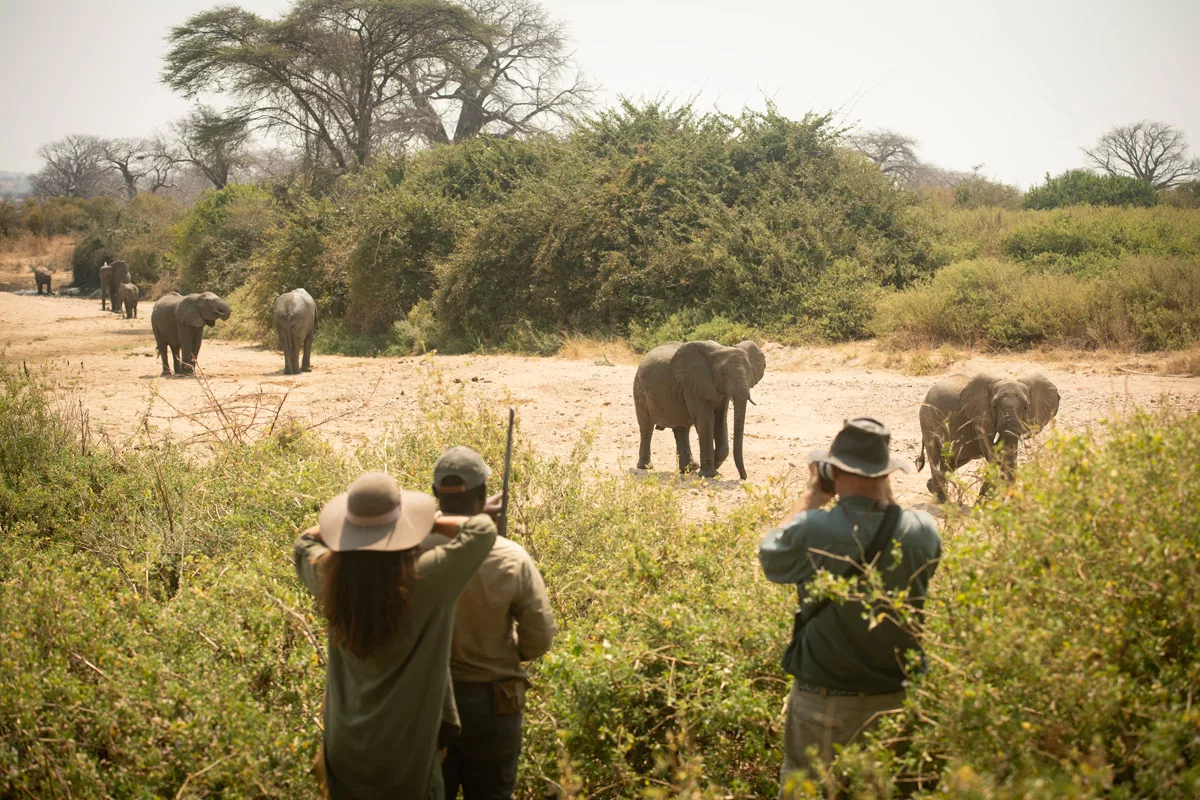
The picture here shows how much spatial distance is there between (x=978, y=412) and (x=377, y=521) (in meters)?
6.60

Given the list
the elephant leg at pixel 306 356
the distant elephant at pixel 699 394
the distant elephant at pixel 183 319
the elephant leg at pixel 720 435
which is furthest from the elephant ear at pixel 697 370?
the elephant leg at pixel 306 356

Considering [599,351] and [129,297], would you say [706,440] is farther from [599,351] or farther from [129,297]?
[129,297]

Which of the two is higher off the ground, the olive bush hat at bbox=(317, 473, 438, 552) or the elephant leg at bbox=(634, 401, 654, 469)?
the olive bush hat at bbox=(317, 473, 438, 552)

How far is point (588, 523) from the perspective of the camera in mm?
6270

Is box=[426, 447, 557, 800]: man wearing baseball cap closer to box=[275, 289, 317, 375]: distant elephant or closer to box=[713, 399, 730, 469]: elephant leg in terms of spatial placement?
box=[713, 399, 730, 469]: elephant leg

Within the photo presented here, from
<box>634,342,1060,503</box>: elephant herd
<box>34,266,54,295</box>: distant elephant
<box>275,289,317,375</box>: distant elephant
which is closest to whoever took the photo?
<box>634,342,1060,503</box>: elephant herd

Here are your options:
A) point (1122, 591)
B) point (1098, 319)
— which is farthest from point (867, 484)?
point (1098, 319)

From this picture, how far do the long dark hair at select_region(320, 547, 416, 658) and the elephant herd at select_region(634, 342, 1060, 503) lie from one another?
578 centimetres

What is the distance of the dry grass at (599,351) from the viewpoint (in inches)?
731

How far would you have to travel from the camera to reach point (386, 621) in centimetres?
300

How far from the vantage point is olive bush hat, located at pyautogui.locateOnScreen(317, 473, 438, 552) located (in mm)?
3039

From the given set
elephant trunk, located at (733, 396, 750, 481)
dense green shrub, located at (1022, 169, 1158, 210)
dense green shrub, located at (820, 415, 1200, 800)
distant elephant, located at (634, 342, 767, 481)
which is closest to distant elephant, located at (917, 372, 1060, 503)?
elephant trunk, located at (733, 396, 750, 481)

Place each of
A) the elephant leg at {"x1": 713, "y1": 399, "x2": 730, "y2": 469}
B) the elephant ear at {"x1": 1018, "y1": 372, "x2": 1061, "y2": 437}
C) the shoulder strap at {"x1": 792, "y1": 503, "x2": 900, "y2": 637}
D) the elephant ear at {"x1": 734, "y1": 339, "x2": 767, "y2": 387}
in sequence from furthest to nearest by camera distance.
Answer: the elephant ear at {"x1": 734, "y1": 339, "x2": 767, "y2": 387} → the elephant leg at {"x1": 713, "y1": 399, "x2": 730, "y2": 469} → the elephant ear at {"x1": 1018, "y1": 372, "x2": 1061, "y2": 437} → the shoulder strap at {"x1": 792, "y1": 503, "x2": 900, "y2": 637}

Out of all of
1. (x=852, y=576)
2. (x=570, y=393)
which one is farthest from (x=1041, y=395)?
(x=570, y=393)
